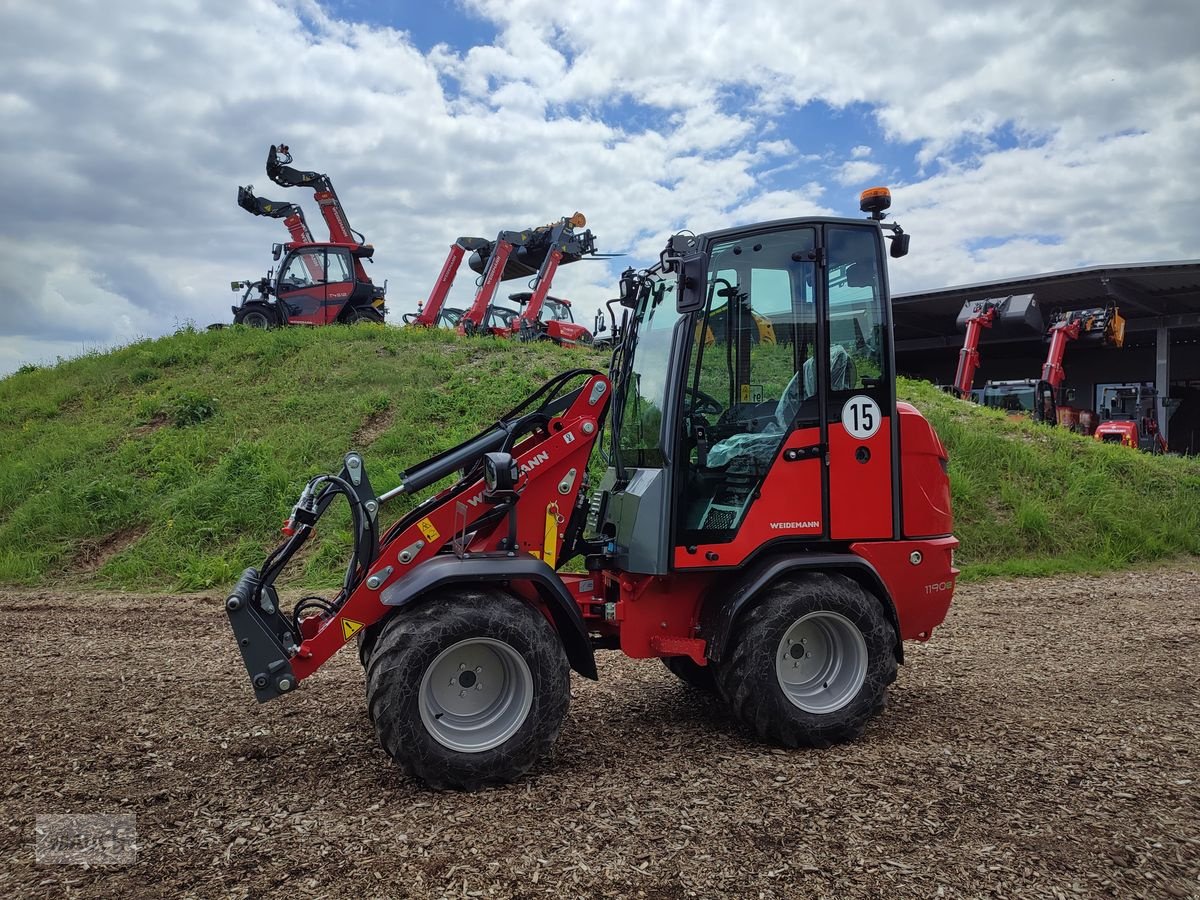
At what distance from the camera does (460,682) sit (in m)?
4.04

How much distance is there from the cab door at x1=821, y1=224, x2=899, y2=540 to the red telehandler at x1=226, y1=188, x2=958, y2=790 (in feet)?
0.04

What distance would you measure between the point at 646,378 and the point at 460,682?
1.92 m

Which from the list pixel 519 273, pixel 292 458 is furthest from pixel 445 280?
pixel 292 458

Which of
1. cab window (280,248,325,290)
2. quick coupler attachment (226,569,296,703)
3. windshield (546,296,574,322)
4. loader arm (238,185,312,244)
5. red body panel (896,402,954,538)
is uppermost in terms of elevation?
loader arm (238,185,312,244)

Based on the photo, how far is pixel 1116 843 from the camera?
3311 mm

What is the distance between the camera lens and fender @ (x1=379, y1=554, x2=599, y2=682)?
3977mm

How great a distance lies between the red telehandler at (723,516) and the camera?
4285 mm

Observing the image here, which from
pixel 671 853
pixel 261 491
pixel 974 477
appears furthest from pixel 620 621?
pixel 974 477

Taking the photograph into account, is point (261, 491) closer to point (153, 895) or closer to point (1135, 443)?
point (153, 895)

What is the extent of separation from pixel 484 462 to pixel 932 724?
285 cm

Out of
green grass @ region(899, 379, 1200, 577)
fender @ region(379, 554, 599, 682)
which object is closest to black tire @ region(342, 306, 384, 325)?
green grass @ region(899, 379, 1200, 577)

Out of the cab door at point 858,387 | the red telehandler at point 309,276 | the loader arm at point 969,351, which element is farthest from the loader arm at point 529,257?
the cab door at point 858,387

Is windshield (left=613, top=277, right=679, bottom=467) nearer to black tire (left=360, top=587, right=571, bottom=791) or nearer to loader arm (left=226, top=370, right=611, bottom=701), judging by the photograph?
loader arm (left=226, top=370, right=611, bottom=701)

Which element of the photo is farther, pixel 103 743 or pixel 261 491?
pixel 261 491
